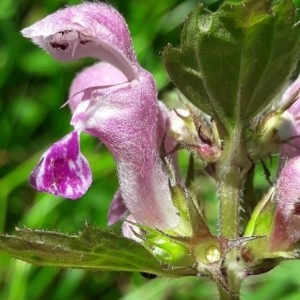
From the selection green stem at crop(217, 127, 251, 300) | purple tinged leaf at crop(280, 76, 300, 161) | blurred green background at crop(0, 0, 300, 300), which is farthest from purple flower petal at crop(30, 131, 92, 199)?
blurred green background at crop(0, 0, 300, 300)

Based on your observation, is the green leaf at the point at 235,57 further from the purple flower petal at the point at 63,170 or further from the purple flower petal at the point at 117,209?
the purple flower petal at the point at 117,209

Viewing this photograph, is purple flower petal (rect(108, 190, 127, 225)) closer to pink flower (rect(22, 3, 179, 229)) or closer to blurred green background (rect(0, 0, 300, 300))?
pink flower (rect(22, 3, 179, 229))

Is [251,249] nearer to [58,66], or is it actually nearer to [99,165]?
[99,165]

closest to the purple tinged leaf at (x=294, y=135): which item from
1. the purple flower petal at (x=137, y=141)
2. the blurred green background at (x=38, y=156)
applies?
the purple flower petal at (x=137, y=141)

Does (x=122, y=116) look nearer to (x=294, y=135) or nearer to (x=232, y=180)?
(x=232, y=180)

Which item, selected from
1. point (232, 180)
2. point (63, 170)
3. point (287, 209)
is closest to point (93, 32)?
point (63, 170)

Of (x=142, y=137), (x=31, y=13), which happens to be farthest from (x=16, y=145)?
(x=142, y=137)

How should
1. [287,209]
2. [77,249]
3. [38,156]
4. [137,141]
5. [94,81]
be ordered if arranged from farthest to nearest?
[38,156], [94,81], [137,141], [287,209], [77,249]
